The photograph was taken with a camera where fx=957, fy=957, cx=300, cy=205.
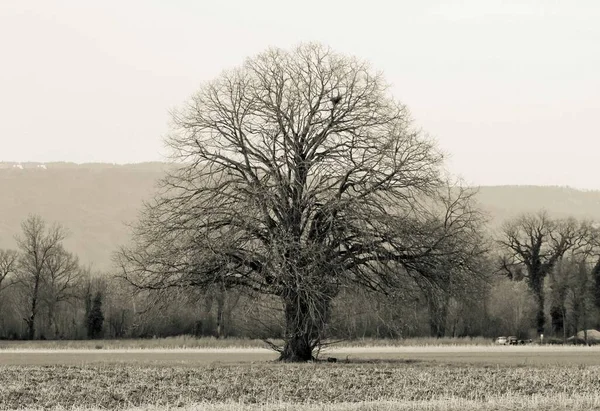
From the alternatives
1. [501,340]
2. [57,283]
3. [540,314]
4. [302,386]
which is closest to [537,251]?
[540,314]

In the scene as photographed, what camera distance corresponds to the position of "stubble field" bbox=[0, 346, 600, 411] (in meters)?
23.5

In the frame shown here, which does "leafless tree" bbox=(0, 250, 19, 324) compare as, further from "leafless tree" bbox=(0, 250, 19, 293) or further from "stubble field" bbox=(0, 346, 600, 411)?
"stubble field" bbox=(0, 346, 600, 411)

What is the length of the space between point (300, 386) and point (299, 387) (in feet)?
0.88

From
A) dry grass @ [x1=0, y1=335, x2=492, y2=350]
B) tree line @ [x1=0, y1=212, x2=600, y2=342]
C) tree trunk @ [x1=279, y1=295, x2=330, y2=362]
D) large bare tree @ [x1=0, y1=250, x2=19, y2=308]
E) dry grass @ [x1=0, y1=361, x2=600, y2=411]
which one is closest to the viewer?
dry grass @ [x1=0, y1=361, x2=600, y2=411]

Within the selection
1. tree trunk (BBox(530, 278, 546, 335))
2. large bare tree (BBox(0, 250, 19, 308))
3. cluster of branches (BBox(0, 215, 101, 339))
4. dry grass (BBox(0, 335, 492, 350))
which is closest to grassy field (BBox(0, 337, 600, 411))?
dry grass (BBox(0, 335, 492, 350))

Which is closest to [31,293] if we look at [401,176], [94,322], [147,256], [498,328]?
[94,322]

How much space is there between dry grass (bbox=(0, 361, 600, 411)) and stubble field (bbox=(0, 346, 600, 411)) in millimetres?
28

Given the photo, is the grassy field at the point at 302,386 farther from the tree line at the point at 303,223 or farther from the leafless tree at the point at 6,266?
the leafless tree at the point at 6,266

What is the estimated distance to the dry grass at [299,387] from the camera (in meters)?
23.6

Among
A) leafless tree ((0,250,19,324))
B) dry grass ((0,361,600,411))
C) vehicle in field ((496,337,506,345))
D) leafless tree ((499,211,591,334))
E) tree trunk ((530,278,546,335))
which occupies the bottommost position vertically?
dry grass ((0,361,600,411))

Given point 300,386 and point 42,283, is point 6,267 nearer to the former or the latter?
point 42,283

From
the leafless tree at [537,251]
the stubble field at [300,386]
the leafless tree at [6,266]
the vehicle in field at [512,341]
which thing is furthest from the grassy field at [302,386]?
the leafless tree at [6,266]

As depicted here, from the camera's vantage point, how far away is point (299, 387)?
27.3 meters

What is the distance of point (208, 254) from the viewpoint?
34.8 m
